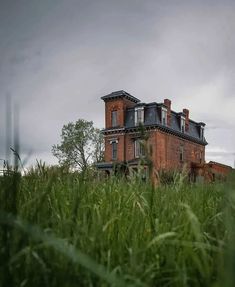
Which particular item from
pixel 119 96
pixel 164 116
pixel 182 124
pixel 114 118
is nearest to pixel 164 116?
pixel 164 116

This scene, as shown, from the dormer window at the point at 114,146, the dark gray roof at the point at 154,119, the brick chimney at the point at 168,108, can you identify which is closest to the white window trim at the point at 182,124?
the dark gray roof at the point at 154,119

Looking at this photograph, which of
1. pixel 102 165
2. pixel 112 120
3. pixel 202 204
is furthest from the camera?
pixel 112 120

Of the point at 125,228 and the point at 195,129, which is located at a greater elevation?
the point at 195,129

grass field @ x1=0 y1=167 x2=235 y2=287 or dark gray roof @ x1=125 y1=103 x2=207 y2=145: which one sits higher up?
dark gray roof @ x1=125 y1=103 x2=207 y2=145

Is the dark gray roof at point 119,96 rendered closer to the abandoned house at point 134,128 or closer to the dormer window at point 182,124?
the abandoned house at point 134,128

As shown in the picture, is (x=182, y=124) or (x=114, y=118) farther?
(x=182, y=124)

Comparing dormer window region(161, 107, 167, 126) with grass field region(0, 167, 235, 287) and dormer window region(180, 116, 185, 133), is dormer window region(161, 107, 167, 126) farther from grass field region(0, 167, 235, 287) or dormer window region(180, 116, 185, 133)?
grass field region(0, 167, 235, 287)

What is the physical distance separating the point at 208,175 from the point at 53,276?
176 inches

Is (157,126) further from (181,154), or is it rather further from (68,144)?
(68,144)

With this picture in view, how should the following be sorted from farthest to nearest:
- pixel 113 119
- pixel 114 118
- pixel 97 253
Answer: pixel 113 119 → pixel 114 118 → pixel 97 253

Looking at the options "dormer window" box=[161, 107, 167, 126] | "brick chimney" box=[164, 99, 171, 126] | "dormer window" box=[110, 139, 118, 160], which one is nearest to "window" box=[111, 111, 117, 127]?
"dormer window" box=[110, 139, 118, 160]

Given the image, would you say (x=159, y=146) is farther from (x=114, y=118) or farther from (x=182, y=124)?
(x=182, y=124)

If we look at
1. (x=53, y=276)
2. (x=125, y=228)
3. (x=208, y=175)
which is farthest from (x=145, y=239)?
(x=208, y=175)

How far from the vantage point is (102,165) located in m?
38.3
